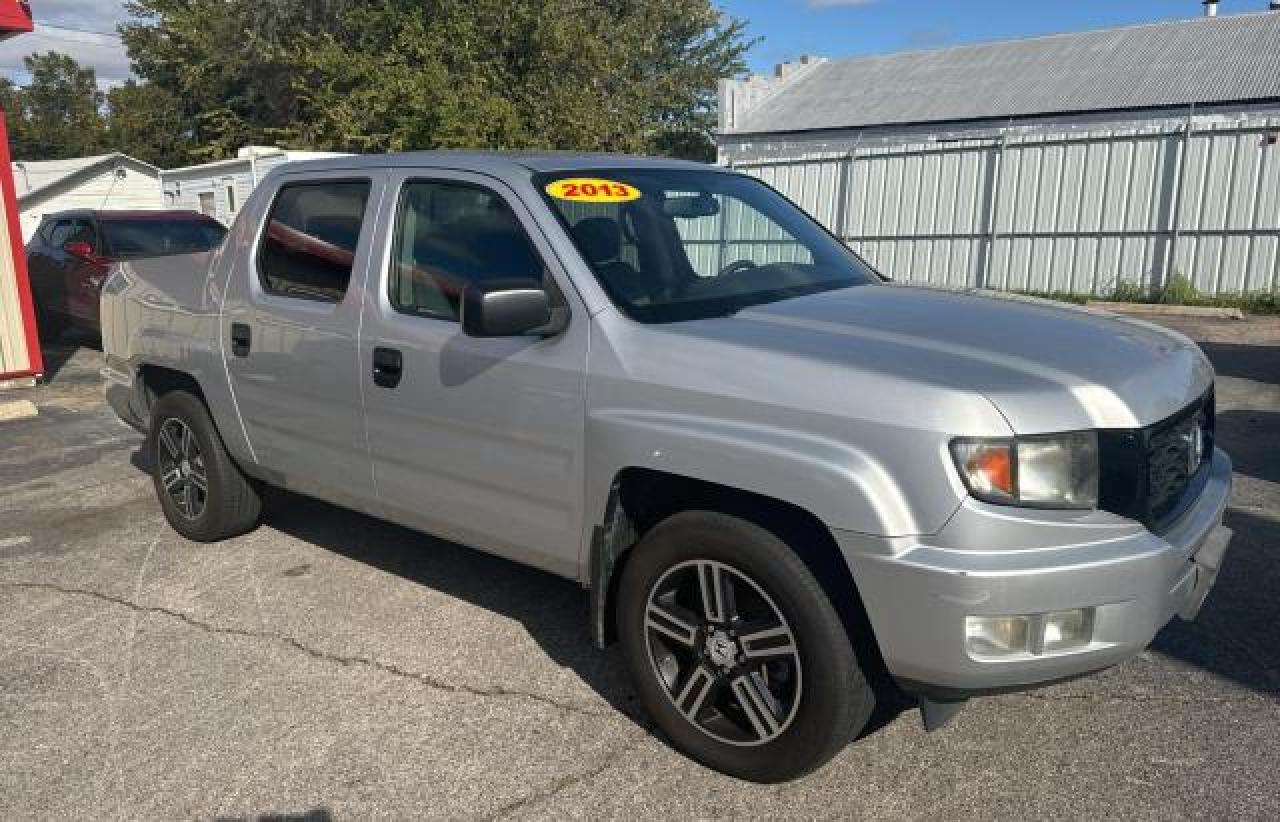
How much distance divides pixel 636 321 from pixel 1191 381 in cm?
173

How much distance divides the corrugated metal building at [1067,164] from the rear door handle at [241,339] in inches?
436

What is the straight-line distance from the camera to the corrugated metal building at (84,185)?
2942 centimetres

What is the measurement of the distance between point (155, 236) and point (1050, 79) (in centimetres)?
2140

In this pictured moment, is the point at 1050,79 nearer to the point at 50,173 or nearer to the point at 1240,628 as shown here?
the point at 1240,628

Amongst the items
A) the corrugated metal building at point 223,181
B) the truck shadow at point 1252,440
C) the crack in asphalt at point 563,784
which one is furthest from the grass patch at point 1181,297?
the corrugated metal building at point 223,181

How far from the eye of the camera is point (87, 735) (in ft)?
11.2

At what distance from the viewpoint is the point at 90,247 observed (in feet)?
39.3

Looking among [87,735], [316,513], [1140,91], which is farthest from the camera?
[1140,91]

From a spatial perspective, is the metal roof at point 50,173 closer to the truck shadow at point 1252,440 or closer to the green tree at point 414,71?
the green tree at point 414,71

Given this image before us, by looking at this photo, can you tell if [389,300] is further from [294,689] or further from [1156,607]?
[1156,607]

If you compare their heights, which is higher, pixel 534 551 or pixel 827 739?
pixel 534 551

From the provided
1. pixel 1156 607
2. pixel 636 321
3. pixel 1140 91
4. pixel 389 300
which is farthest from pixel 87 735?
pixel 1140 91

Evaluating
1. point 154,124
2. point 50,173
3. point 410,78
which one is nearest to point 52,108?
point 154,124

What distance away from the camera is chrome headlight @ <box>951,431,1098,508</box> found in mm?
2551
